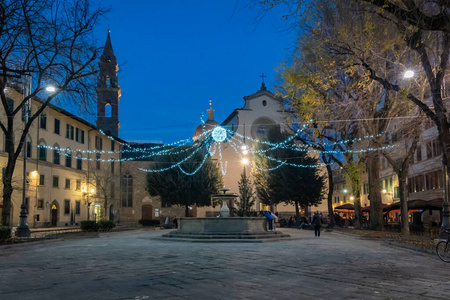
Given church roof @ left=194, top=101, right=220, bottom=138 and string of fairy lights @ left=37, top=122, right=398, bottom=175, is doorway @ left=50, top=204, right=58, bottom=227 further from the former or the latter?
church roof @ left=194, top=101, right=220, bottom=138

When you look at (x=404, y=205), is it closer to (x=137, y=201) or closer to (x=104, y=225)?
(x=104, y=225)

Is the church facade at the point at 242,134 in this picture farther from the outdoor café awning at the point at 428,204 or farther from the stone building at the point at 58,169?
the outdoor café awning at the point at 428,204

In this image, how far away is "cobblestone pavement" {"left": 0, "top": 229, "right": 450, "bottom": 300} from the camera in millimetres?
6922

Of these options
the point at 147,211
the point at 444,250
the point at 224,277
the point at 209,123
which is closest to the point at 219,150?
the point at 209,123

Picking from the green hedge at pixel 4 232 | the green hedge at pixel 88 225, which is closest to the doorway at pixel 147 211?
the green hedge at pixel 88 225

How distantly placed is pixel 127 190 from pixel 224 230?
36.9 m

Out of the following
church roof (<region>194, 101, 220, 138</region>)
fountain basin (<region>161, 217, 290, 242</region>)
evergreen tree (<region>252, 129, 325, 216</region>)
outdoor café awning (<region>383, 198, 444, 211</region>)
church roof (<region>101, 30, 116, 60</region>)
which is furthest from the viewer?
church roof (<region>101, 30, 116, 60</region>)

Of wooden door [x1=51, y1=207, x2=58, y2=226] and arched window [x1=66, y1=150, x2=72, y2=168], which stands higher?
arched window [x1=66, y1=150, x2=72, y2=168]

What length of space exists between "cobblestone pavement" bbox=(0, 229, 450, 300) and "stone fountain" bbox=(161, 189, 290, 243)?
7668mm

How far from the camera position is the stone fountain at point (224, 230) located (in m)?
20.6

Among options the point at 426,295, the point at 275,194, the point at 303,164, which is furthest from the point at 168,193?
the point at 426,295

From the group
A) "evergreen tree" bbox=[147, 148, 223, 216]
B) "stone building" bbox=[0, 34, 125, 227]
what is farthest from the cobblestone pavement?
"evergreen tree" bbox=[147, 148, 223, 216]

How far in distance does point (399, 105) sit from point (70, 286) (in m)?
18.3

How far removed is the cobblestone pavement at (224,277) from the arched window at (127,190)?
144 feet
